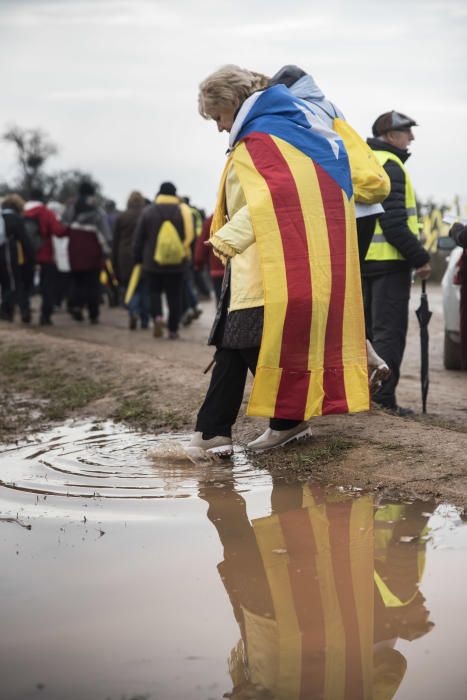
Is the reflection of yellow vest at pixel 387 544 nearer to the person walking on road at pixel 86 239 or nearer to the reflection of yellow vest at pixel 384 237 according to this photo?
the reflection of yellow vest at pixel 384 237

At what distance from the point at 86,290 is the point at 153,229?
289 cm

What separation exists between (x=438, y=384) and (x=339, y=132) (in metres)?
4.06

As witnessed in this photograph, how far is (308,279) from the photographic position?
17.3 ft

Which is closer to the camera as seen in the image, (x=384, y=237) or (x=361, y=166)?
(x=361, y=166)

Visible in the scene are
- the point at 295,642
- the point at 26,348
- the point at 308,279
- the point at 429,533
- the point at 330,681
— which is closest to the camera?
the point at 330,681

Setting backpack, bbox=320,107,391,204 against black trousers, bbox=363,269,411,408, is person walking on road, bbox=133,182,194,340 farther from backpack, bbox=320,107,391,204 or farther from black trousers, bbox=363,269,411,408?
backpack, bbox=320,107,391,204

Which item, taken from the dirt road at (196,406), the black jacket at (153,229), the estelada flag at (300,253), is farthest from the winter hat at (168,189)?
the estelada flag at (300,253)

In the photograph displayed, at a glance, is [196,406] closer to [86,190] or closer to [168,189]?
[168,189]

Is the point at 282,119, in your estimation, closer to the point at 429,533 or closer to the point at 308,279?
the point at 308,279

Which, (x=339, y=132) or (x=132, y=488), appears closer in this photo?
(x=132, y=488)

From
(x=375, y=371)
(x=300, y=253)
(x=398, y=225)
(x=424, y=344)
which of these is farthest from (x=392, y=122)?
(x=300, y=253)

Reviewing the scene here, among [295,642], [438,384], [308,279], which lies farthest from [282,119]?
[438,384]

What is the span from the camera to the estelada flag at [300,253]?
526 centimetres

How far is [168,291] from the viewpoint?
1394 cm
